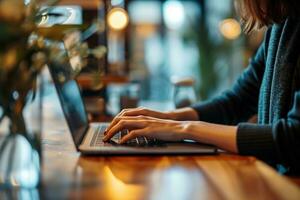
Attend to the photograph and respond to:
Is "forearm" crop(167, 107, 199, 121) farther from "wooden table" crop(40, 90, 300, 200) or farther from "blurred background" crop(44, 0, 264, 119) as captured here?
"blurred background" crop(44, 0, 264, 119)

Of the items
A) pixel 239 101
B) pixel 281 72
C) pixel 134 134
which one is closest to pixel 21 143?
pixel 134 134

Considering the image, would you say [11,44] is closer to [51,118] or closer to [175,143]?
[175,143]

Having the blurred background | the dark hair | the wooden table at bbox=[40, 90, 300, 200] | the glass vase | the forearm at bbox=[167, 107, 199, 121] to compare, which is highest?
the dark hair

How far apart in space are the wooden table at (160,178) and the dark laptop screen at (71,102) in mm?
82

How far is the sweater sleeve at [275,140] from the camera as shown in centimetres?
120

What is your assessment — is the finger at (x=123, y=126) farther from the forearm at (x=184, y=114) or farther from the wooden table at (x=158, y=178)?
the forearm at (x=184, y=114)

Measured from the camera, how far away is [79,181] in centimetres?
98

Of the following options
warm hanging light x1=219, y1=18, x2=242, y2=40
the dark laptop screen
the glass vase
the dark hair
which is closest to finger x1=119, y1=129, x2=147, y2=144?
the dark laptop screen

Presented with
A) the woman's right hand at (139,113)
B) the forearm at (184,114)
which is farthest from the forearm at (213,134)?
the forearm at (184,114)

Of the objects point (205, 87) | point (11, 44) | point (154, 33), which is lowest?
point (205, 87)

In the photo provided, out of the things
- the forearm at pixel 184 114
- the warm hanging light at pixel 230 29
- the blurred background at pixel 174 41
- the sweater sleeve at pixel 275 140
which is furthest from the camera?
the warm hanging light at pixel 230 29

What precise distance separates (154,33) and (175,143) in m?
7.71

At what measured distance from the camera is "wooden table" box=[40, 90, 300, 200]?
875 millimetres

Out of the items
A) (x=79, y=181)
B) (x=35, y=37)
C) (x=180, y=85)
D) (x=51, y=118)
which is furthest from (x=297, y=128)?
(x=180, y=85)
